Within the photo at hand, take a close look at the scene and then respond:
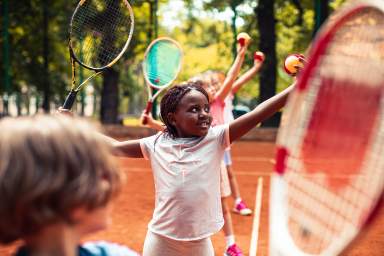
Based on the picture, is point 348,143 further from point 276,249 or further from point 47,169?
point 47,169

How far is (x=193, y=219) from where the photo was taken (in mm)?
2971

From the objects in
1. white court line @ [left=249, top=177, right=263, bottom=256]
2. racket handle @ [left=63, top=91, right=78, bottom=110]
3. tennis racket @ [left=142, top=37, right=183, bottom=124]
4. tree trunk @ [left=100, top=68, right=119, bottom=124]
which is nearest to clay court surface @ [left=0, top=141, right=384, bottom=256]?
white court line @ [left=249, top=177, right=263, bottom=256]

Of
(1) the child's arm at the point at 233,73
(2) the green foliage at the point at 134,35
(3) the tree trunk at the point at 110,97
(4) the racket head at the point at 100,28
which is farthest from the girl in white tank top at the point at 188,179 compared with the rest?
(3) the tree trunk at the point at 110,97

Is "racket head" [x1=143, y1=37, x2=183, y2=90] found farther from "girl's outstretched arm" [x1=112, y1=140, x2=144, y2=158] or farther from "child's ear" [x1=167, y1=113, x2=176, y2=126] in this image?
"girl's outstretched arm" [x1=112, y1=140, x2=144, y2=158]

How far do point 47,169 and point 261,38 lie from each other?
1602 centimetres

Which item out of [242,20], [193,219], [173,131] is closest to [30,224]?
[193,219]

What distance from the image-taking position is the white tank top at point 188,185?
2.98m

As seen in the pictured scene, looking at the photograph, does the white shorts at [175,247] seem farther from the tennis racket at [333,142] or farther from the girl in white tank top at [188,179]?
the tennis racket at [333,142]

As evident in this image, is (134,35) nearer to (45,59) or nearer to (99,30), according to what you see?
(45,59)

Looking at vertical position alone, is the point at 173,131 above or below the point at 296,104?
below

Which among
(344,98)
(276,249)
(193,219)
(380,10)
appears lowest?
(193,219)

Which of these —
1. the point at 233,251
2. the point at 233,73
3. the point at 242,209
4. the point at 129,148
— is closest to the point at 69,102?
the point at 129,148

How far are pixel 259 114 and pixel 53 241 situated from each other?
1.56 m

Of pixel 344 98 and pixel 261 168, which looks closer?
pixel 344 98
